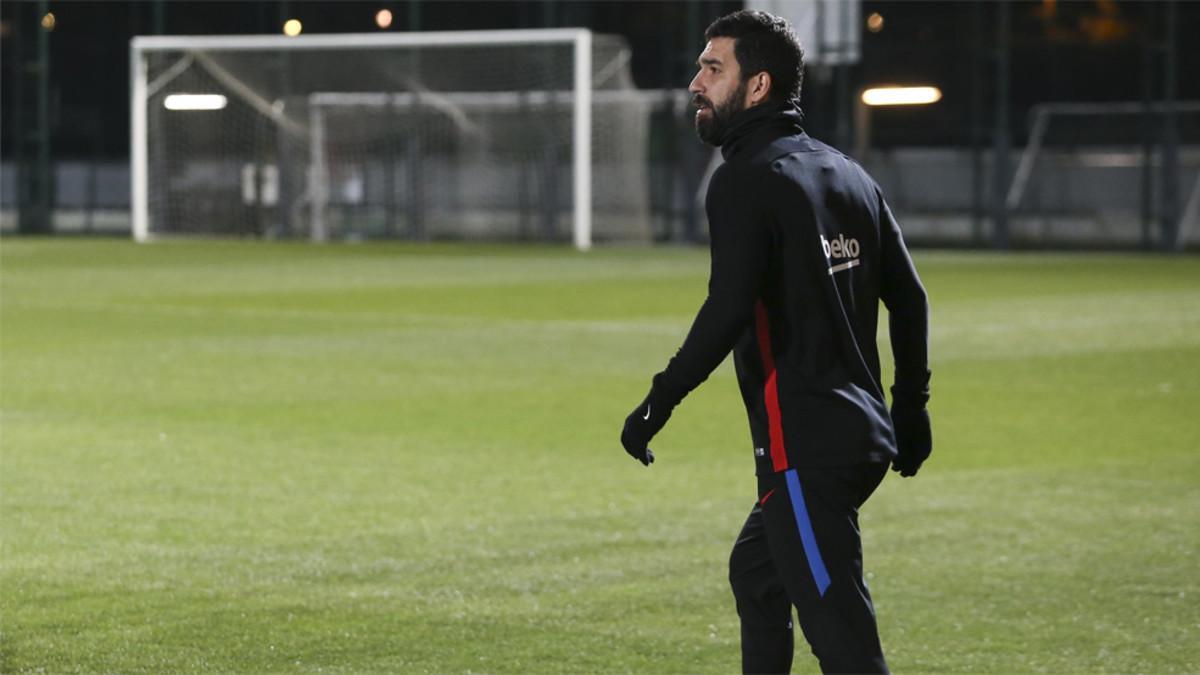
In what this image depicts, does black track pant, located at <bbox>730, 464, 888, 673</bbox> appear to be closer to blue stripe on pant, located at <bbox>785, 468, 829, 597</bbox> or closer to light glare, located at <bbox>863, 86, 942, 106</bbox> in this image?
blue stripe on pant, located at <bbox>785, 468, 829, 597</bbox>

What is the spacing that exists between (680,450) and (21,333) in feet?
28.2

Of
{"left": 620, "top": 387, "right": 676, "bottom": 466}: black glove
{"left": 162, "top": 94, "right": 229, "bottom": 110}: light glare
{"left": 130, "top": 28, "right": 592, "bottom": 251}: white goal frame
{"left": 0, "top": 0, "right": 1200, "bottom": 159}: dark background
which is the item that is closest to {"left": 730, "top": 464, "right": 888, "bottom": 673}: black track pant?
{"left": 620, "top": 387, "right": 676, "bottom": 466}: black glove

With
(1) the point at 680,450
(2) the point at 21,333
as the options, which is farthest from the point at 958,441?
(2) the point at 21,333

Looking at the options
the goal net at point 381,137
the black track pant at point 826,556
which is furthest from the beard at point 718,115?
the goal net at point 381,137

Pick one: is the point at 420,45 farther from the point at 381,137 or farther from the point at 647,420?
the point at 647,420

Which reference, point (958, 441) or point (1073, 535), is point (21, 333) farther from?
point (1073, 535)

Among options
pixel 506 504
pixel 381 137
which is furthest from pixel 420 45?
pixel 506 504

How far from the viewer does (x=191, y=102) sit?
123 ft

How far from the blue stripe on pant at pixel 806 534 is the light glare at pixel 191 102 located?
114 feet

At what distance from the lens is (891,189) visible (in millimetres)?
37188

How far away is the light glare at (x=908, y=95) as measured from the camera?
37.3m

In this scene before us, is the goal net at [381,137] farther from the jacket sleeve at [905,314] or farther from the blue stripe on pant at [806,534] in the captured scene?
the blue stripe on pant at [806,534]

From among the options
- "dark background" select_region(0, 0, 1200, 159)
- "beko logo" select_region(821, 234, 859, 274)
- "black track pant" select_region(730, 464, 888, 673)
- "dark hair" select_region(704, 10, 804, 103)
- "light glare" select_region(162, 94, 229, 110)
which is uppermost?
"dark background" select_region(0, 0, 1200, 159)

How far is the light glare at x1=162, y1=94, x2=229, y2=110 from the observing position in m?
37.4
